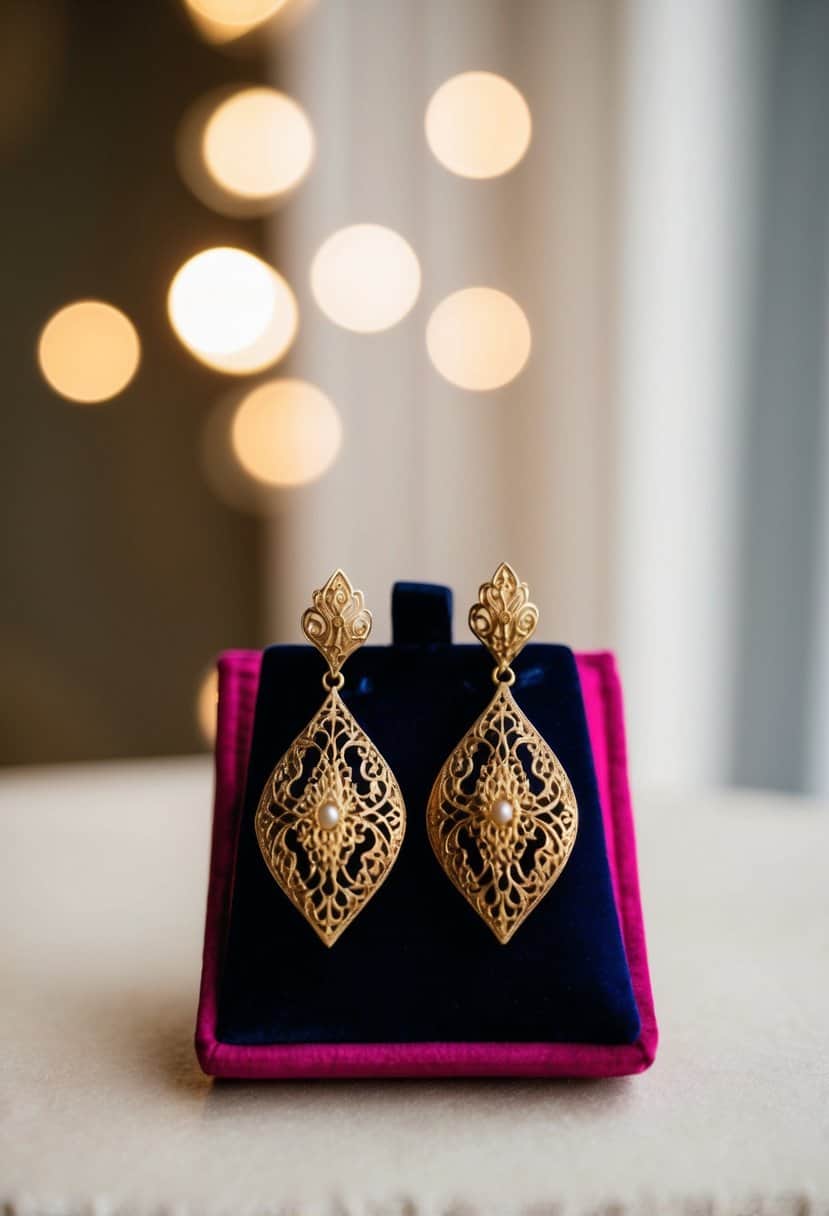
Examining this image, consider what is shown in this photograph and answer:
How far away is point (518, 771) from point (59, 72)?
6.05 feet

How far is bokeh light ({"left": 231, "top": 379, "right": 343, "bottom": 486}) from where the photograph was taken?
2092mm

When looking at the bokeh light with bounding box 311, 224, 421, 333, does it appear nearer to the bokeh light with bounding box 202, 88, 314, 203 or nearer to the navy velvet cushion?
the bokeh light with bounding box 202, 88, 314, 203

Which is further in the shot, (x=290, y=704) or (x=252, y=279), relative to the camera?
(x=252, y=279)

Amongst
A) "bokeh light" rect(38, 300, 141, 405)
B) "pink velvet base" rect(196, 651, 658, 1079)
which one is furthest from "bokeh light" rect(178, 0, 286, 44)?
"pink velvet base" rect(196, 651, 658, 1079)

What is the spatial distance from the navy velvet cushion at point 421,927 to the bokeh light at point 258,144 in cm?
162

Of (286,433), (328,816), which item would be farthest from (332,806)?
(286,433)

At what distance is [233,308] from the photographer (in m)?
2.05

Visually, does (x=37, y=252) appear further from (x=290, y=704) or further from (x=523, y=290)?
(x=290, y=704)

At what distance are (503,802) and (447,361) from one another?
1629 millimetres

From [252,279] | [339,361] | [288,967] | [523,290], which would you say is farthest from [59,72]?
[288,967]

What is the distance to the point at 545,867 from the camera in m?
0.61

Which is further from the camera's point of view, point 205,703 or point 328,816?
point 205,703

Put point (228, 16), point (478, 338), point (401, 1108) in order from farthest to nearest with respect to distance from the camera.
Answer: point (478, 338) → point (228, 16) → point (401, 1108)

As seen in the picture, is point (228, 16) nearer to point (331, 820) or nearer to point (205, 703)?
point (205, 703)
